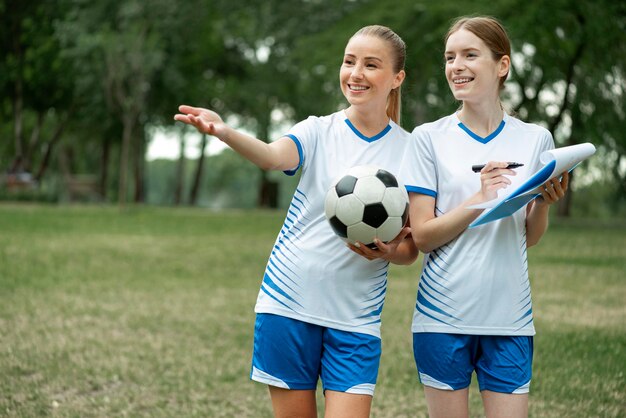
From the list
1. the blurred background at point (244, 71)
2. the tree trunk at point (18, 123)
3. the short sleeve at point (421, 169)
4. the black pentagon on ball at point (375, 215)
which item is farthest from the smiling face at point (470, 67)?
the tree trunk at point (18, 123)

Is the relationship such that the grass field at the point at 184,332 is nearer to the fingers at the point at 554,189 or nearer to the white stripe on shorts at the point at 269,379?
the white stripe on shorts at the point at 269,379

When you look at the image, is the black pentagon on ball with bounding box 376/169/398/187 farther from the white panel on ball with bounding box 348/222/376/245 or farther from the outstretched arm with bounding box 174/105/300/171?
the outstretched arm with bounding box 174/105/300/171

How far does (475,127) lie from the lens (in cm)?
353

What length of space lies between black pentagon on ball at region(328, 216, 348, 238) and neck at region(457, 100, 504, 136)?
65 cm

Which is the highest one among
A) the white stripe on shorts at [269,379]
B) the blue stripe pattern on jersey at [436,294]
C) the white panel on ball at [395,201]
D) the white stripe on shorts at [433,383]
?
the white panel on ball at [395,201]

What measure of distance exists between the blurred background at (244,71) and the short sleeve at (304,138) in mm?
12041

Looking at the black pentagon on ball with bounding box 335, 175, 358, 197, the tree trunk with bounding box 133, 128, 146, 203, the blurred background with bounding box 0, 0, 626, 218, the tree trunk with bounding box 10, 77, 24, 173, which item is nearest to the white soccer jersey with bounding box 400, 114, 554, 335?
the black pentagon on ball with bounding box 335, 175, 358, 197

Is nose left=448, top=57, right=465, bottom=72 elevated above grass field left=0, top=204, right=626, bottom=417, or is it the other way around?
nose left=448, top=57, right=465, bottom=72

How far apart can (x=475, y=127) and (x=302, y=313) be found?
101cm

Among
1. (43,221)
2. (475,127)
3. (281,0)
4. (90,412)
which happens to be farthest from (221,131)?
(281,0)

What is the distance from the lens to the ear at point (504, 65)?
11.7 ft

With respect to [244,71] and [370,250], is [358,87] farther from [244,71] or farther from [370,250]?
[244,71]

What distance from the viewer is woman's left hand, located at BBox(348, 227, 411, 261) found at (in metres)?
Answer: 3.41

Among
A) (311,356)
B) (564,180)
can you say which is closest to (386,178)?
(564,180)
